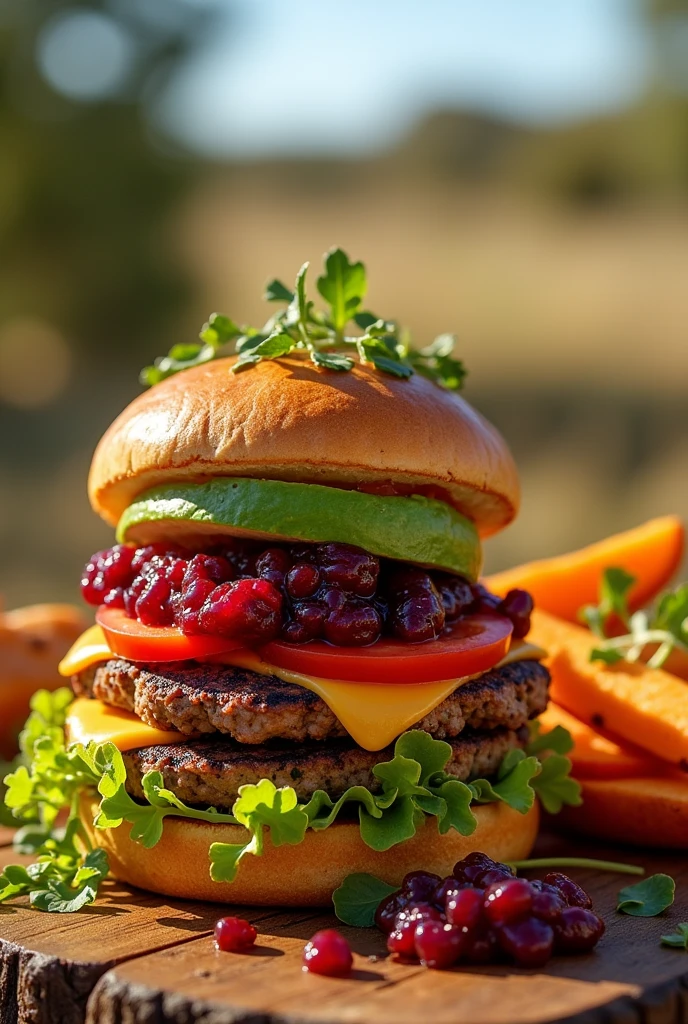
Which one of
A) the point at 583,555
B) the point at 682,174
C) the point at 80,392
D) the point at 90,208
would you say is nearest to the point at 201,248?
the point at 90,208

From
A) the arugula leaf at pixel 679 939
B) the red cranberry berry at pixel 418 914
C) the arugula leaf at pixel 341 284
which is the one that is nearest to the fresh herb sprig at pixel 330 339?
the arugula leaf at pixel 341 284

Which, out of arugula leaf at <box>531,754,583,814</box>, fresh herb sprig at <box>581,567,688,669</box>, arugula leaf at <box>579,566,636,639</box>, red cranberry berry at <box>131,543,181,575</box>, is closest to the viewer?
red cranberry berry at <box>131,543,181,575</box>

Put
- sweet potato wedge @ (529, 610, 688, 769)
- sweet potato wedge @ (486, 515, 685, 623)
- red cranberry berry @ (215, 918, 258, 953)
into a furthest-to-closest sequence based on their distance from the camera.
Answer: sweet potato wedge @ (486, 515, 685, 623)
sweet potato wedge @ (529, 610, 688, 769)
red cranberry berry @ (215, 918, 258, 953)

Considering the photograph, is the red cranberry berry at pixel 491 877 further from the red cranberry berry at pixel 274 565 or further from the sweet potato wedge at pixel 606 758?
the sweet potato wedge at pixel 606 758

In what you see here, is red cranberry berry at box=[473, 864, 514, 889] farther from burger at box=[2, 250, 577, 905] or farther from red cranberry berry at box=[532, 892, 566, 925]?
burger at box=[2, 250, 577, 905]

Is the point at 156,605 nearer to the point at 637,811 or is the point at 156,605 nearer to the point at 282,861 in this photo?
the point at 282,861

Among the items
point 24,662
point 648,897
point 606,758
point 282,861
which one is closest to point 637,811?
point 606,758

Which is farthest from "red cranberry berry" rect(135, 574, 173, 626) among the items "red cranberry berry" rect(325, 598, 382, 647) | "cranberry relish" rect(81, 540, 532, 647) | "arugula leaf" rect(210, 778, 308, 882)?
"arugula leaf" rect(210, 778, 308, 882)
